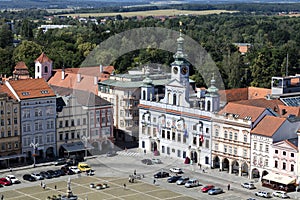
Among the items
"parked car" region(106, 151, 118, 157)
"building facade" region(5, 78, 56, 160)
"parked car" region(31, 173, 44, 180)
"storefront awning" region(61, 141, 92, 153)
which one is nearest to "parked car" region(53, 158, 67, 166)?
"storefront awning" region(61, 141, 92, 153)

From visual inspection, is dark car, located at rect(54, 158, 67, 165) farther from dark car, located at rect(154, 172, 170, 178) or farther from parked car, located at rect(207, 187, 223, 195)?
parked car, located at rect(207, 187, 223, 195)

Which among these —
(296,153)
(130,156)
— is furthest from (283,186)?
(130,156)


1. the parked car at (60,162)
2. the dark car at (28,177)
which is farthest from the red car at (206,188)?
the parked car at (60,162)

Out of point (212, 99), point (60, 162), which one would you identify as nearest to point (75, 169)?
point (60, 162)

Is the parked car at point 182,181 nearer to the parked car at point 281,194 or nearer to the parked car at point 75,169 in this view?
the parked car at point 281,194

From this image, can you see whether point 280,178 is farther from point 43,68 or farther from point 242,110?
point 43,68

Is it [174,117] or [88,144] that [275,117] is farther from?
[88,144]
